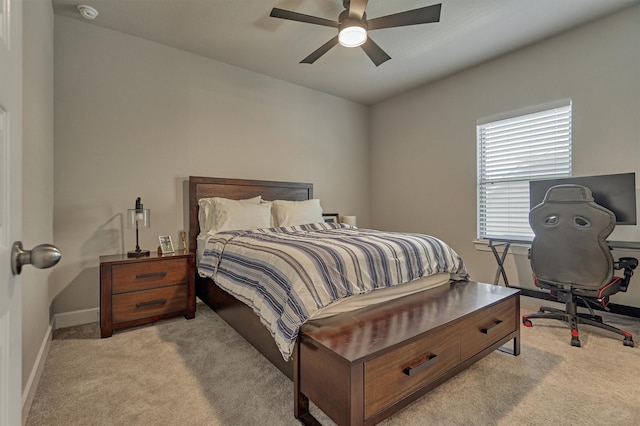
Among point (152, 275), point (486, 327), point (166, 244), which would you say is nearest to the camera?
point (486, 327)

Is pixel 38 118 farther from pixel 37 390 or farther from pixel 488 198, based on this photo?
pixel 488 198

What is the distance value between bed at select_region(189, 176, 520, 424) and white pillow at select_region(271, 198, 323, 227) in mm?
1297

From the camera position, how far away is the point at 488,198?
3822 mm

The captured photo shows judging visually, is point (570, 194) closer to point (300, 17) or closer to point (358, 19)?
point (358, 19)

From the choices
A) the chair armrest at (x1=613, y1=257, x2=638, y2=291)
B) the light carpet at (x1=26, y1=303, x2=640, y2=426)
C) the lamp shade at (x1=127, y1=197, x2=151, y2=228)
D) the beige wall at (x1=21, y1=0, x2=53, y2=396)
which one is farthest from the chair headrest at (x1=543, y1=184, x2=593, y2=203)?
the beige wall at (x1=21, y1=0, x2=53, y2=396)

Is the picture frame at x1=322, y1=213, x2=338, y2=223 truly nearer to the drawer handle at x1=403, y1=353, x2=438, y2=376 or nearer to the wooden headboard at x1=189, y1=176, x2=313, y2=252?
the wooden headboard at x1=189, y1=176, x2=313, y2=252

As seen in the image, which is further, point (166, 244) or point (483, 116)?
point (483, 116)

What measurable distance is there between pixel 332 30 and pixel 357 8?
2.92ft

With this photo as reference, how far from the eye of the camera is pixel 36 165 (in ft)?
6.80

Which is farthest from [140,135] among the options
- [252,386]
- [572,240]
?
[572,240]

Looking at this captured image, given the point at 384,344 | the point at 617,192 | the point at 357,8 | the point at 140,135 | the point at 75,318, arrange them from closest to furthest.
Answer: the point at 384,344, the point at 357,8, the point at 617,192, the point at 75,318, the point at 140,135

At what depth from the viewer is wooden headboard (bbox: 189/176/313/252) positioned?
3438 millimetres

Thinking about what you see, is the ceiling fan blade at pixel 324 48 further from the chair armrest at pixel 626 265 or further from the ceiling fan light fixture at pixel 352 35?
the chair armrest at pixel 626 265

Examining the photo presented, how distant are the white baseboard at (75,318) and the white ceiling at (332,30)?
106 inches
